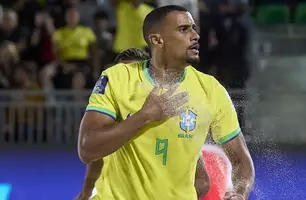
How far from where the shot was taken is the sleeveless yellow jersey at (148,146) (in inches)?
150

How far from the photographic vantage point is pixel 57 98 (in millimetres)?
11477

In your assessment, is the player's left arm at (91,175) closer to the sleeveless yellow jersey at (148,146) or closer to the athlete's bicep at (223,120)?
the sleeveless yellow jersey at (148,146)

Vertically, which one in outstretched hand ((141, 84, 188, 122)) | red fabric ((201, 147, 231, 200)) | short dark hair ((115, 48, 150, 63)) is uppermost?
outstretched hand ((141, 84, 188, 122))

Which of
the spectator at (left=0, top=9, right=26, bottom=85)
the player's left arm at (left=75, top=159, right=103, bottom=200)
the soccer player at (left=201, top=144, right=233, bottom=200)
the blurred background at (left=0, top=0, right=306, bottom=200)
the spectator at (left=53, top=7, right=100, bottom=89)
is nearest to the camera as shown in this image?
the player's left arm at (left=75, top=159, right=103, bottom=200)

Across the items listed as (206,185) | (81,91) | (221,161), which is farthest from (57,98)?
(206,185)

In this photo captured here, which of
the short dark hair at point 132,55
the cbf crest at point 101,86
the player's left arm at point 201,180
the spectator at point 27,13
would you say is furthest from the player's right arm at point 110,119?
the spectator at point 27,13

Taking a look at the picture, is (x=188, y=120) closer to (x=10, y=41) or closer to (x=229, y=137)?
(x=229, y=137)

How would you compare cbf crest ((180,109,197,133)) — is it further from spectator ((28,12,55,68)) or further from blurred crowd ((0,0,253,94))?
spectator ((28,12,55,68))

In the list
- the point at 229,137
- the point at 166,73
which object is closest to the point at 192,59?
the point at 166,73

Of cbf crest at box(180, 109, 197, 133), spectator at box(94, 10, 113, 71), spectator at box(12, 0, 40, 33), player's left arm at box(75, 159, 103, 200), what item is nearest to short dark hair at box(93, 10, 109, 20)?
spectator at box(94, 10, 113, 71)

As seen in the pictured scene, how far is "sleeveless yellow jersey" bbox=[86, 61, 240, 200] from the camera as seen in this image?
150 inches

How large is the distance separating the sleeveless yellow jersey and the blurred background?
5161mm

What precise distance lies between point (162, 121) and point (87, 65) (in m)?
8.90

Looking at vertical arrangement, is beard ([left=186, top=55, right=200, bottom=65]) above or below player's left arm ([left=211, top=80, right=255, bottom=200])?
above
